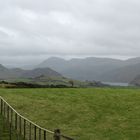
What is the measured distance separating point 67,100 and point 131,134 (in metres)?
13.7

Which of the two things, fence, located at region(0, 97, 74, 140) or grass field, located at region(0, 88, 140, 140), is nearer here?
fence, located at region(0, 97, 74, 140)

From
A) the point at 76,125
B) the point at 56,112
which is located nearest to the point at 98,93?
the point at 56,112

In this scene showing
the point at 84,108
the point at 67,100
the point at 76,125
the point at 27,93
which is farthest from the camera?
the point at 27,93

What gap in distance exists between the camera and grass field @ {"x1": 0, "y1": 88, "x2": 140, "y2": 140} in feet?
111

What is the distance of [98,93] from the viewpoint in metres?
50.8

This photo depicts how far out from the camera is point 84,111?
40875 mm

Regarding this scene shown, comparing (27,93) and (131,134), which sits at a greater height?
(27,93)

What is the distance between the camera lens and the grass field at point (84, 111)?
33.8 m

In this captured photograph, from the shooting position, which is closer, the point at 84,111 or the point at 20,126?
the point at 20,126

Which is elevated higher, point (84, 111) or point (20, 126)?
point (84, 111)

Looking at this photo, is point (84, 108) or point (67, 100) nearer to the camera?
point (84, 108)

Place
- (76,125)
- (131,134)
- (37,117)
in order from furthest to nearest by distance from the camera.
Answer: (37,117), (76,125), (131,134)

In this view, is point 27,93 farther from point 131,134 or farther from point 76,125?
point 131,134

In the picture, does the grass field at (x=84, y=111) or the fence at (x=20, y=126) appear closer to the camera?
the fence at (x=20, y=126)
